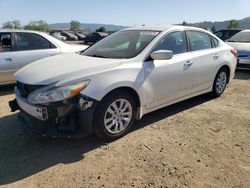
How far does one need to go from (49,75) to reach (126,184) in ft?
5.53

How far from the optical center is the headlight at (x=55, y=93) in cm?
336

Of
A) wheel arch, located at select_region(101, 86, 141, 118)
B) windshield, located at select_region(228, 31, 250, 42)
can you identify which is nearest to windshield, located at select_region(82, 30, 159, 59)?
wheel arch, located at select_region(101, 86, 141, 118)

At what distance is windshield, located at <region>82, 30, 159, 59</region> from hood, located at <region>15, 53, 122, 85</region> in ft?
0.93

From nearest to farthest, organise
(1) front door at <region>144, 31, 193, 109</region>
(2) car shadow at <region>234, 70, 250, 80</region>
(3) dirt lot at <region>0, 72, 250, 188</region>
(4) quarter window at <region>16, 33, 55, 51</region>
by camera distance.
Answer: (3) dirt lot at <region>0, 72, 250, 188</region>, (1) front door at <region>144, 31, 193, 109</region>, (4) quarter window at <region>16, 33, 55, 51</region>, (2) car shadow at <region>234, 70, 250, 80</region>

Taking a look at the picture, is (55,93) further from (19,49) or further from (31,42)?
(31,42)

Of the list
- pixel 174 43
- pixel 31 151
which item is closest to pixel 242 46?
pixel 174 43

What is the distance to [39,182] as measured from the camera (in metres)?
2.98

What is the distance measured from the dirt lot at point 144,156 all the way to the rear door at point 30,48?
1845 mm

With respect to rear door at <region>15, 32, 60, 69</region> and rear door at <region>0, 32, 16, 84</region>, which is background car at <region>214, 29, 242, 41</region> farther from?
rear door at <region>0, 32, 16, 84</region>

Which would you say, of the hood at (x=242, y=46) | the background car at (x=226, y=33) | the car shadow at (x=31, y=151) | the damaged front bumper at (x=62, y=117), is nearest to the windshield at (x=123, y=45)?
the damaged front bumper at (x=62, y=117)

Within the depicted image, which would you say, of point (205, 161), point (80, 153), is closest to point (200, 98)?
point (205, 161)

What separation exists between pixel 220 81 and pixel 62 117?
3.78 meters

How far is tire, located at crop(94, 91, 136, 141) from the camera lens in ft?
11.8

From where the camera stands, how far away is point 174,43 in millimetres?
4699
